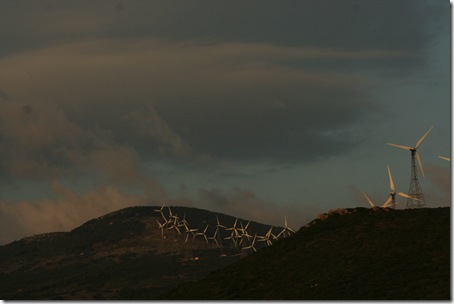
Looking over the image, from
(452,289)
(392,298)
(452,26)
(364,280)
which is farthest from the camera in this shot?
(364,280)

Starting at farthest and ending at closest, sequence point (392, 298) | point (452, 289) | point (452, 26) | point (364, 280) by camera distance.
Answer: point (364, 280), point (392, 298), point (452, 289), point (452, 26)

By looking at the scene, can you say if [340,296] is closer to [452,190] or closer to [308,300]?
[308,300]

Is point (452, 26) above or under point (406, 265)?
above

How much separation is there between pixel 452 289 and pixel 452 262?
2462 centimetres

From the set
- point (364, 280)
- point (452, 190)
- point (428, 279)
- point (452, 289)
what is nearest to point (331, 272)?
point (364, 280)

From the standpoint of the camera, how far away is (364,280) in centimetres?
18838

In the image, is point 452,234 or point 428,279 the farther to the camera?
point 452,234

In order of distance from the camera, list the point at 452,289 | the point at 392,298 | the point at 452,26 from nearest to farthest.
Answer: the point at 452,26 → the point at 452,289 → the point at 392,298

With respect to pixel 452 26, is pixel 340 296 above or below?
below

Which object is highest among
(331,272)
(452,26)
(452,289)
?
(452,26)

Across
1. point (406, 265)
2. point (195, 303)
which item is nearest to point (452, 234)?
point (406, 265)

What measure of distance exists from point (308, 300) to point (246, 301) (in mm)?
16777

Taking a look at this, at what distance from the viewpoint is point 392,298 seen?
561ft

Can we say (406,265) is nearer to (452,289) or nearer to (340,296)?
(340,296)
